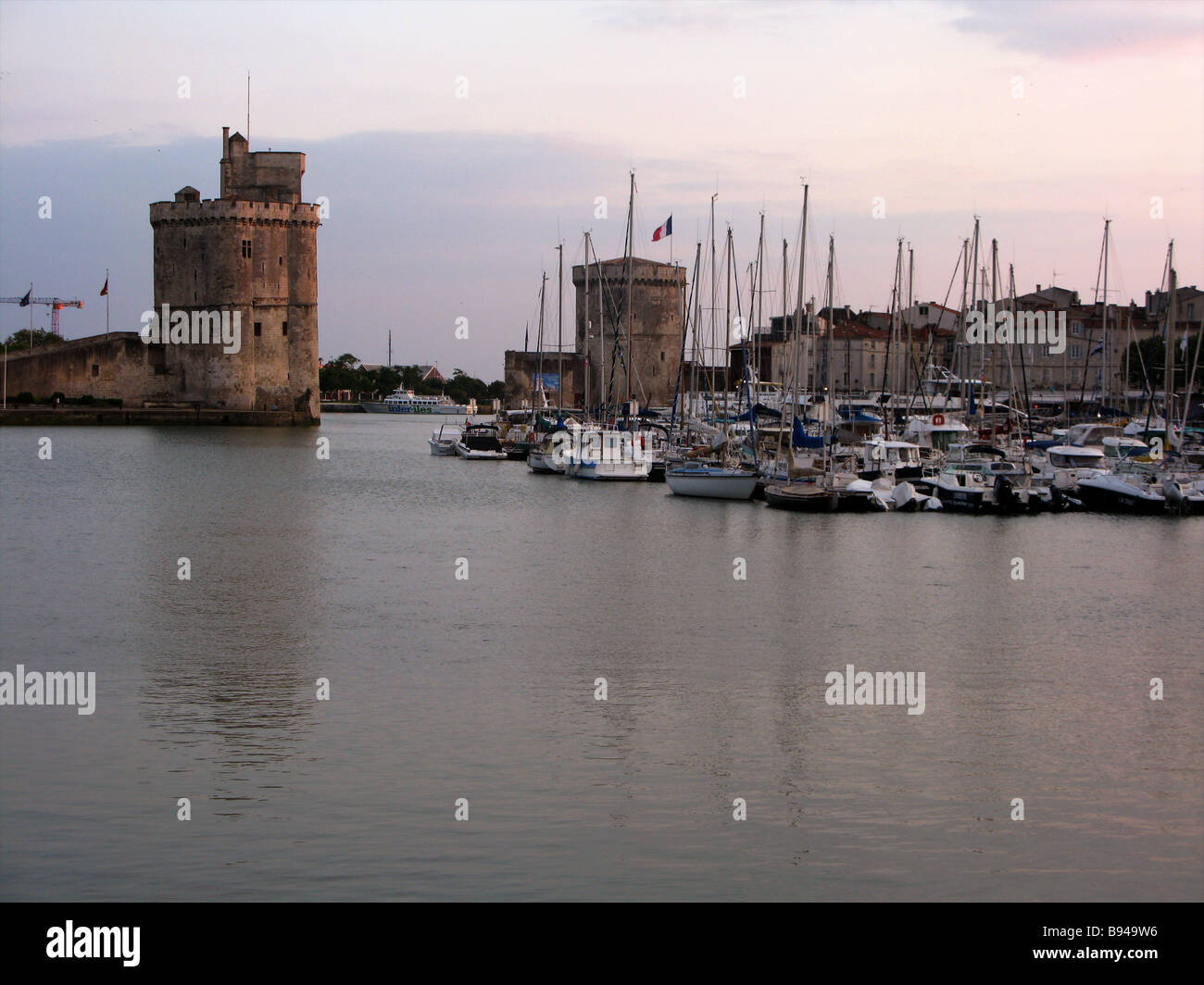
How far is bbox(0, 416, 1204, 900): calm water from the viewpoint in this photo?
23.4ft

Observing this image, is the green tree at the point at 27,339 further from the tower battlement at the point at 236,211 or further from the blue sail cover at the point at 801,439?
the blue sail cover at the point at 801,439

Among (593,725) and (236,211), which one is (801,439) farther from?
(236,211)

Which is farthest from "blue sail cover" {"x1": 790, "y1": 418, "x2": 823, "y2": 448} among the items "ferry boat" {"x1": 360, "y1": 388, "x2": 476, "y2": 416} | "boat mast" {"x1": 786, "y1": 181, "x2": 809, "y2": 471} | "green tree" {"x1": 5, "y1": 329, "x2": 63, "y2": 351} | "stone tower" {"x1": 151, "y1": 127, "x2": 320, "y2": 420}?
"ferry boat" {"x1": 360, "y1": 388, "x2": 476, "y2": 416}

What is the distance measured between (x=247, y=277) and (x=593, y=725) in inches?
2179

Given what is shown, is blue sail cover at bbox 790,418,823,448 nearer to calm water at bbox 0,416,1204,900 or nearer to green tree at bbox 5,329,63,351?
calm water at bbox 0,416,1204,900

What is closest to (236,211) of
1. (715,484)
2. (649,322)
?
(649,322)

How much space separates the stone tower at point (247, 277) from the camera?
61812mm

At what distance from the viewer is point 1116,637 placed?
46.8ft

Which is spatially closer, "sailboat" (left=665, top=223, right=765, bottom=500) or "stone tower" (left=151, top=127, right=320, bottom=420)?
"sailboat" (left=665, top=223, right=765, bottom=500)

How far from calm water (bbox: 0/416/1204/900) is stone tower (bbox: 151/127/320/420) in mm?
Answer: 42036

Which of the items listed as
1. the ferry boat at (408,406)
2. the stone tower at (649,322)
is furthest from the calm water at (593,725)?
the ferry boat at (408,406)

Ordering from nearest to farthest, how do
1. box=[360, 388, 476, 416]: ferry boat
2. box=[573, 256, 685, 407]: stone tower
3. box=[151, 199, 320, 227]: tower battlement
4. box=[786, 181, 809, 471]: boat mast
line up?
box=[786, 181, 809, 471]: boat mast
box=[151, 199, 320, 227]: tower battlement
box=[573, 256, 685, 407]: stone tower
box=[360, 388, 476, 416]: ferry boat

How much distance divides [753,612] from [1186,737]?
5.90 metres

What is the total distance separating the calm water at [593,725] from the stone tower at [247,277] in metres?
42.0
